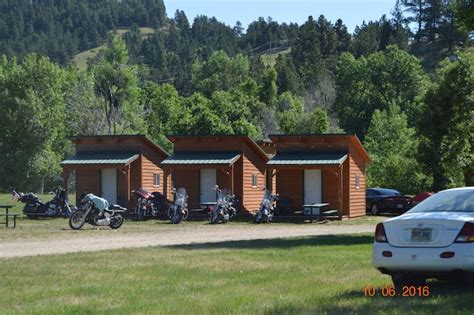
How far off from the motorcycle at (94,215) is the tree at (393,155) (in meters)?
19.1

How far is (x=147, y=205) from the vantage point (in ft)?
122

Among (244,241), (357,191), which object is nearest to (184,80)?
(357,191)

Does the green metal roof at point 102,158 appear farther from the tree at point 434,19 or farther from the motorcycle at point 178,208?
the tree at point 434,19

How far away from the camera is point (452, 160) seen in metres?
36.4

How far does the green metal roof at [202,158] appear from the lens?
125ft

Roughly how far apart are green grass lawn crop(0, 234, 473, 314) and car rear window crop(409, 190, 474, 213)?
3.53 ft

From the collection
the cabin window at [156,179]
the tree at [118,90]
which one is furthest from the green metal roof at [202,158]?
the tree at [118,90]

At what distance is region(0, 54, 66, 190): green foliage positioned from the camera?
6617 centimetres

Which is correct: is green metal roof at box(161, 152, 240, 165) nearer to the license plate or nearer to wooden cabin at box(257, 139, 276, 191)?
wooden cabin at box(257, 139, 276, 191)

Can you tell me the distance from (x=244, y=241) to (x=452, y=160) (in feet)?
52.7

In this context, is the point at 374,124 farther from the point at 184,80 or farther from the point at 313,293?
the point at 184,80

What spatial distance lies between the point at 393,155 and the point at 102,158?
26.4 meters

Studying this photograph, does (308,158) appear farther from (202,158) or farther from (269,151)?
(269,151)

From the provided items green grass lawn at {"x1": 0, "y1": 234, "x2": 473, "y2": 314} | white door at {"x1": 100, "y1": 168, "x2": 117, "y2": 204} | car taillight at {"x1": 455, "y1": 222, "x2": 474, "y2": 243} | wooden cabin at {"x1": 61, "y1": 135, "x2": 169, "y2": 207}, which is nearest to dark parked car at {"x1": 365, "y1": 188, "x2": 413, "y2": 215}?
wooden cabin at {"x1": 61, "y1": 135, "x2": 169, "y2": 207}
